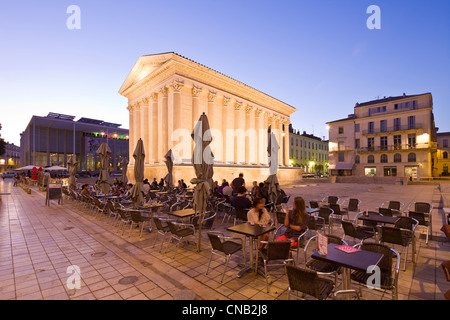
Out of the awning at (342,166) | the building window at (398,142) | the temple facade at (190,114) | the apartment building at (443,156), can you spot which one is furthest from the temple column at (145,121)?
the apartment building at (443,156)

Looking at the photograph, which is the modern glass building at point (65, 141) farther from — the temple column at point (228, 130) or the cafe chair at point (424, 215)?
the cafe chair at point (424, 215)

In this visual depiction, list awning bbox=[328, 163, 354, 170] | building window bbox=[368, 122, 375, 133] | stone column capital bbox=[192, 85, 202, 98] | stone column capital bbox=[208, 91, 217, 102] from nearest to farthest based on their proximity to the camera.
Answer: stone column capital bbox=[192, 85, 202, 98] → stone column capital bbox=[208, 91, 217, 102] → building window bbox=[368, 122, 375, 133] → awning bbox=[328, 163, 354, 170]

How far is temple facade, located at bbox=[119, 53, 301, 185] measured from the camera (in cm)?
2323

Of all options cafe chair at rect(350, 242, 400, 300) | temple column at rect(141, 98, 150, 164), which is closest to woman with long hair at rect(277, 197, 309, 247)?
cafe chair at rect(350, 242, 400, 300)

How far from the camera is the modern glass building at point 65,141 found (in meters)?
51.8

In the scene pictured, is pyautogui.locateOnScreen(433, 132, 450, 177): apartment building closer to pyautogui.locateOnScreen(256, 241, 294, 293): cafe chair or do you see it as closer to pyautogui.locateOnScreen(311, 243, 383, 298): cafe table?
pyautogui.locateOnScreen(311, 243, 383, 298): cafe table

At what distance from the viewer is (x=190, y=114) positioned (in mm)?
24188

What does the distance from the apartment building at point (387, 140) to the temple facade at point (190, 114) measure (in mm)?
16813

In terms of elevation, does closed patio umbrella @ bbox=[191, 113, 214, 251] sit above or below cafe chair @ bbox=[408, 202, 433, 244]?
above

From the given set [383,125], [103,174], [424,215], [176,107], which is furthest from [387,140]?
[103,174]

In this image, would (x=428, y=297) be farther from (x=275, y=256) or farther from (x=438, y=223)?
(x=438, y=223)

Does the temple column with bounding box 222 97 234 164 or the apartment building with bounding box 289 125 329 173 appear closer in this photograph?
the temple column with bounding box 222 97 234 164

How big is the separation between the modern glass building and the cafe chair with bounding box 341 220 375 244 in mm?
50343
